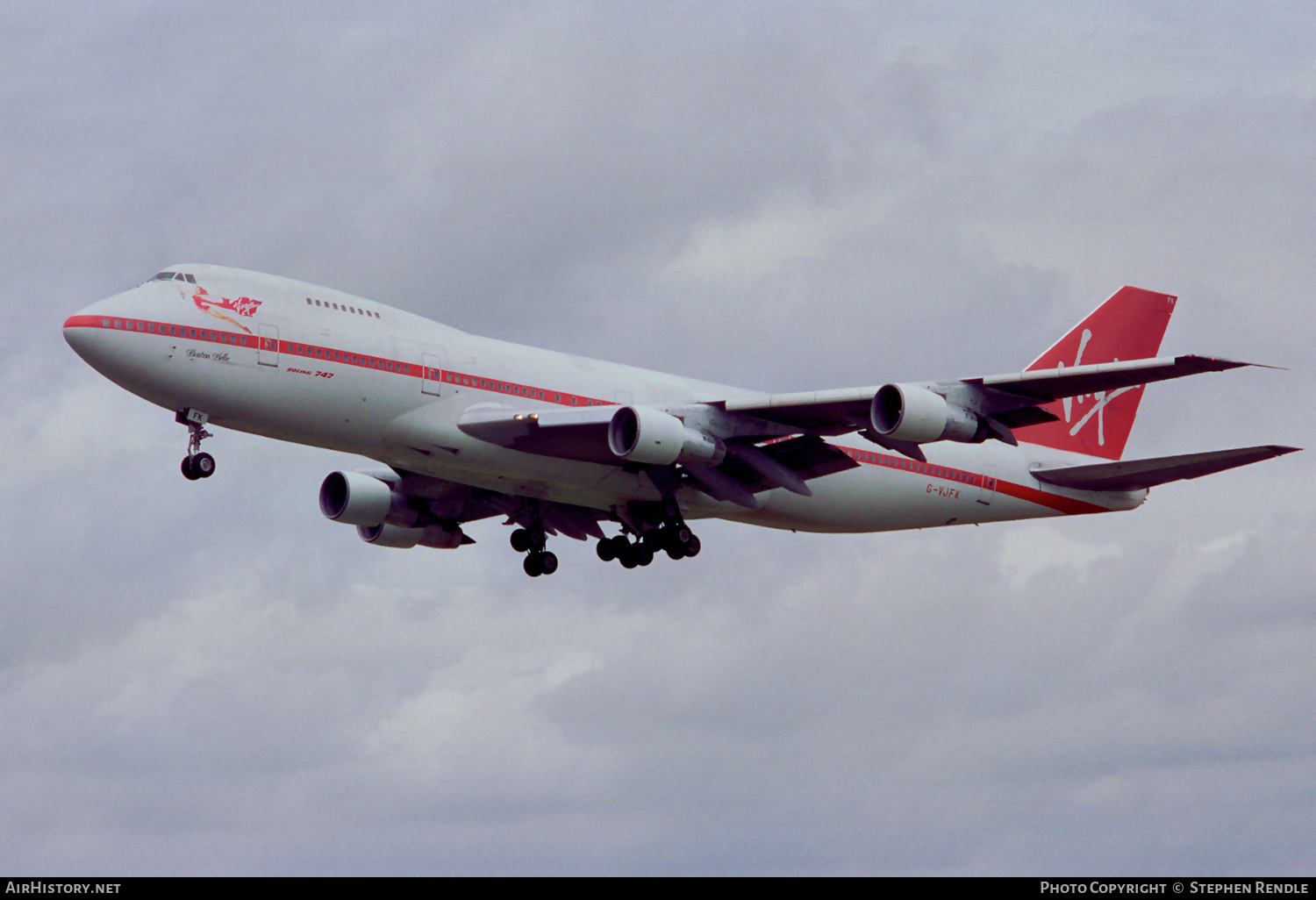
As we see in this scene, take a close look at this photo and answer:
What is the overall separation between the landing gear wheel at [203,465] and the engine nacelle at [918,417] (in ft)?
48.9

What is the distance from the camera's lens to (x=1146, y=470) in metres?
46.9

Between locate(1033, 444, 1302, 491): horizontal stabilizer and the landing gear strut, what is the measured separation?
14649 millimetres

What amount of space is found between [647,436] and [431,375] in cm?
529

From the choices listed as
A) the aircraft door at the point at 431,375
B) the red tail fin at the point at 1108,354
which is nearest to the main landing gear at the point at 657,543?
the aircraft door at the point at 431,375

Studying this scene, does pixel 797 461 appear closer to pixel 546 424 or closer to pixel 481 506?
pixel 546 424

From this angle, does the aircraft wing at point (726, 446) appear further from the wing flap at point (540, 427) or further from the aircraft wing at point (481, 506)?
the aircraft wing at point (481, 506)

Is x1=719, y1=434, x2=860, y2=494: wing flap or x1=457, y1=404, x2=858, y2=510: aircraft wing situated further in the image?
x1=719, y1=434, x2=860, y2=494: wing flap

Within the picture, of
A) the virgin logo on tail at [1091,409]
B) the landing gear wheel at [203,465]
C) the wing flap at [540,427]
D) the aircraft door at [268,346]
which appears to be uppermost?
the virgin logo on tail at [1091,409]

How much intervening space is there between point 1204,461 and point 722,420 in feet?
42.4

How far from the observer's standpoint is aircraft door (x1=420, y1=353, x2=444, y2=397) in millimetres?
39062

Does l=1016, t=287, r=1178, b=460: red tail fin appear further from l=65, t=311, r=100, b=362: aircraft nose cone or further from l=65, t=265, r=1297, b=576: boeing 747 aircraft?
l=65, t=311, r=100, b=362: aircraft nose cone

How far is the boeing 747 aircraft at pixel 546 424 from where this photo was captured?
37.1 metres

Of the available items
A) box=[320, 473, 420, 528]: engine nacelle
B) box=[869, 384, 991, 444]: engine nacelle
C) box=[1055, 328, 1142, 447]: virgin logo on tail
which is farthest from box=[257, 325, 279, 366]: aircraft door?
box=[1055, 328, 1142, 447]: virgin logo on tail

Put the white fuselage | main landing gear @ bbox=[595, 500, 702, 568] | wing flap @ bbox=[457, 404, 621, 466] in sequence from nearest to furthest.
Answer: the white fuselage
wing flap @ bbox=[457, 404, 621, 466]
main landing gear @ bbox=[595, 500, 702, 568]
